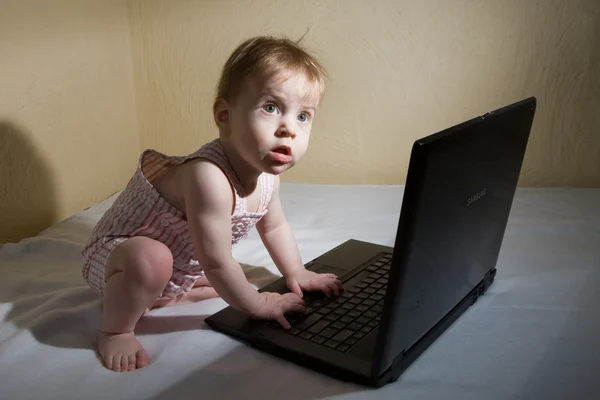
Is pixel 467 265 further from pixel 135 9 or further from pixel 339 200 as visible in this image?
pixel 135 9

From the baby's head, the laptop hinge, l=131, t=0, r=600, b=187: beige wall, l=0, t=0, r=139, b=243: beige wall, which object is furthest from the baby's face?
l=131, t=0, r=600, b=187: beige wall

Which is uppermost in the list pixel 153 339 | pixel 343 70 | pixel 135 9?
pixel 135 9

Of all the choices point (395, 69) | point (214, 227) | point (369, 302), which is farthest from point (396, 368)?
point (395, 69)

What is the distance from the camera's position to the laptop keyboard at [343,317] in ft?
2.81

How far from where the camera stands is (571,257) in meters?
1.18

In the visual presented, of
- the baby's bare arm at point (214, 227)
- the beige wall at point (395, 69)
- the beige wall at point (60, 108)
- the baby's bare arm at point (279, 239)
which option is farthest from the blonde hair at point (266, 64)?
the beige wall at point (395, 69)

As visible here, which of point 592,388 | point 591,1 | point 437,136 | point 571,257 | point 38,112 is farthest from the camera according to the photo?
point 591,1

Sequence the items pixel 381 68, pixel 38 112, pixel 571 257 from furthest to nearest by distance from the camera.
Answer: pixel 381 68 → pixel 38 112 → pixel 571 257

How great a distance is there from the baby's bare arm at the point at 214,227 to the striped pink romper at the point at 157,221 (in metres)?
0.03

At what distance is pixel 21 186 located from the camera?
1.30m

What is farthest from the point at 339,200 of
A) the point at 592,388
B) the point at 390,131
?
the point at 592,388

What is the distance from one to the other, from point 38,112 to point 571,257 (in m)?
1.09

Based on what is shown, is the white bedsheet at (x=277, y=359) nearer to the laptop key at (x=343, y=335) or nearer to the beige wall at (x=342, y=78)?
the laptop key at (x=343, y=335)

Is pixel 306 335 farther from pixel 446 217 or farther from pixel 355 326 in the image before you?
pixel 446 217
